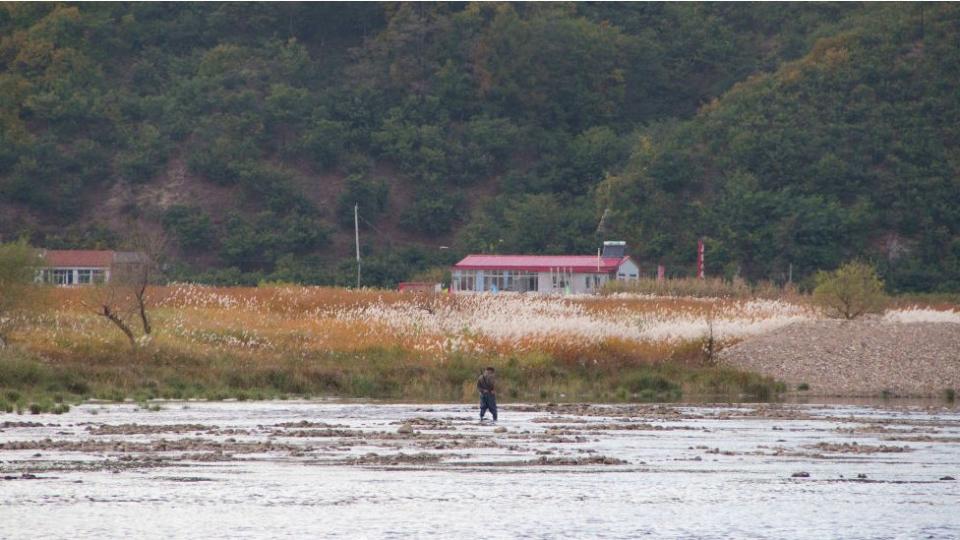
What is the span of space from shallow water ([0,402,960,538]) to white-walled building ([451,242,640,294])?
233 ft

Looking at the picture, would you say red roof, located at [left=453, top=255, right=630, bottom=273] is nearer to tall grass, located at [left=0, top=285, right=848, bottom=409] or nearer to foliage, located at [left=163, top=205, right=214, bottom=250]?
foliage, located at [left=163, top=205, right=214, bottom=250]

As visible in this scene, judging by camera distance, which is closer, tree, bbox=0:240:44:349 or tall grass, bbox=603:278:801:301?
tree, bbox=0:240:44:349

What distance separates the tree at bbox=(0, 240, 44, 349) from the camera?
5572 centimetres

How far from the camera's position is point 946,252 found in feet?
393

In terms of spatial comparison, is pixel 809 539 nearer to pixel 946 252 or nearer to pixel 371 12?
pixel 946 252

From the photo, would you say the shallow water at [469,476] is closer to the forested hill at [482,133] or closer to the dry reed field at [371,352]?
the dry reed field at [371,352]

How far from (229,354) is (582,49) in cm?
9554

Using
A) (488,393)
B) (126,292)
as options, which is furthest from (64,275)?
(488,393)

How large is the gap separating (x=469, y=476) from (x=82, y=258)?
89852 mm

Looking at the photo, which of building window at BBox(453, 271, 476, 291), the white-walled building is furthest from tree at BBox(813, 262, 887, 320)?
building window at BBox(453, 271, 476, 291)

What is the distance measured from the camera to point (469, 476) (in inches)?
1192

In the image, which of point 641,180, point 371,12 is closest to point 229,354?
point 641,180

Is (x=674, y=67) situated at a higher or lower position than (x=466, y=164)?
higher

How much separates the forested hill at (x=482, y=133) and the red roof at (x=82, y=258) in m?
8.54
